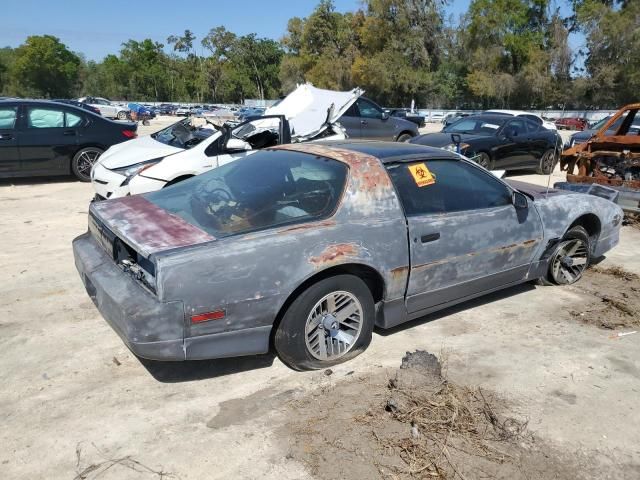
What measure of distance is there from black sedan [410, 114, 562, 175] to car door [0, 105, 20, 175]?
7.43 meters

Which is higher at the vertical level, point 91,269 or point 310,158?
point 310,158

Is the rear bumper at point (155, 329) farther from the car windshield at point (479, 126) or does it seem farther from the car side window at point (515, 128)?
the car side window at point (515, 128)

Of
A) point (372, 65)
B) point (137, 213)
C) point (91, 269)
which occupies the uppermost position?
point (372, 65)

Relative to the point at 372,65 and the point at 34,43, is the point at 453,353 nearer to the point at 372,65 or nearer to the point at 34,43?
the point at 372,65

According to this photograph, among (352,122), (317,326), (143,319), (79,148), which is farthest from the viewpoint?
(352,122)

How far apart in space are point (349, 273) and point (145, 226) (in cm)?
133

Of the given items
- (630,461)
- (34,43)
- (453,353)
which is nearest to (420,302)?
(453,353)

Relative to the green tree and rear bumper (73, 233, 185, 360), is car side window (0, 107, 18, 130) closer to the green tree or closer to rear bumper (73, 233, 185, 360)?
rear bumper (73, 233, 185, 360)

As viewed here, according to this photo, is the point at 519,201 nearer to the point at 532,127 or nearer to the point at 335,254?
the point at 335,254

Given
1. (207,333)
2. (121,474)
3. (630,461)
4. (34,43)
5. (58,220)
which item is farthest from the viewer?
(34,43)

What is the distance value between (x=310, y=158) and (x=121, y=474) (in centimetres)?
241

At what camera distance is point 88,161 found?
10.2 m

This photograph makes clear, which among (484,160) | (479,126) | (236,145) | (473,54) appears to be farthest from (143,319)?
(473,54)

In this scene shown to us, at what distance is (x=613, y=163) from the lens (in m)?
8.16
